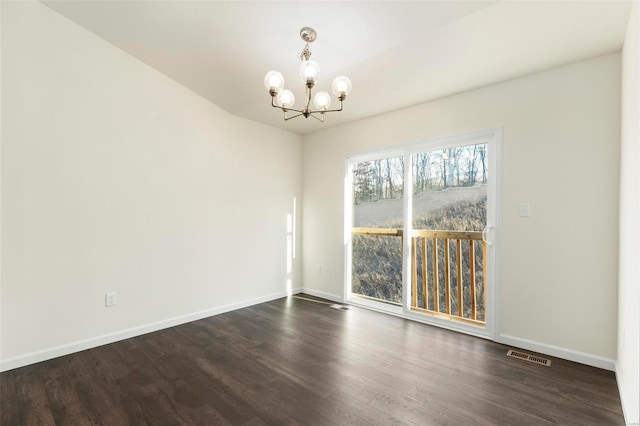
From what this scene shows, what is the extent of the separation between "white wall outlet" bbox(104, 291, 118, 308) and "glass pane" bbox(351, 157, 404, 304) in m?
2.76

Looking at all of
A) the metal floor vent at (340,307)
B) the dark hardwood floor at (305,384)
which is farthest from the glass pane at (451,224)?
the metal floor vent at (340,307)

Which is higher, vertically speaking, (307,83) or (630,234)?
(307,83)

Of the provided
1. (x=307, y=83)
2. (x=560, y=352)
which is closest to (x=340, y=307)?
(x=560, y=352)

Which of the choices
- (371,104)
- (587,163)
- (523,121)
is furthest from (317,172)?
A: (587,163)

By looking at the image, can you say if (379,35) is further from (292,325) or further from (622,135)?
(292,325)

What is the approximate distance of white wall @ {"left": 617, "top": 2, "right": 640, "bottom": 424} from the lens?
1499mm

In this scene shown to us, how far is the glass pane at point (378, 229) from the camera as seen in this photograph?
12.1 ft

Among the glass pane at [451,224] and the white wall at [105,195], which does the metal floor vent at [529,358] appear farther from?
the white wall at [105,195]

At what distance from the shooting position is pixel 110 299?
279 cm

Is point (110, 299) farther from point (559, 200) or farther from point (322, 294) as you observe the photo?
point (559, 200)

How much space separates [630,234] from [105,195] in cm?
400

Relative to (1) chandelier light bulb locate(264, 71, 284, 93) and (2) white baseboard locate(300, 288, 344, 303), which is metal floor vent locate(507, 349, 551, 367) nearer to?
(2) white baseboard locate(300, 288, 344, 303)

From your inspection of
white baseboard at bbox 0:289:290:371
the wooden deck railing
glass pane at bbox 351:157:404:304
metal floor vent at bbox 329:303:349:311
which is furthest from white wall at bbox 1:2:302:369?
the wooden deck railing

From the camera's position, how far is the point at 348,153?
404 cm
